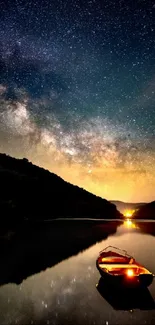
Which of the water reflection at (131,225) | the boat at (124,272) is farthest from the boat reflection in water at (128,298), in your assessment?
the water reflection at (131,225)

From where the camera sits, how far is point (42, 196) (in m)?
153

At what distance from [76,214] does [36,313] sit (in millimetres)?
157370

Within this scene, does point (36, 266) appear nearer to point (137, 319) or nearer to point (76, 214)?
point (137, 319)

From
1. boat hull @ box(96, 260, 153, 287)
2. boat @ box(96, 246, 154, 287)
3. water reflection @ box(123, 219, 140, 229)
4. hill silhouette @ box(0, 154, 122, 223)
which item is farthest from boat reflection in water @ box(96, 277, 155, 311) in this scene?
hill silhouette @ box(0, 154, 122, 223)

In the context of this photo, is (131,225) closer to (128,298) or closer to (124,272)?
(124,272)

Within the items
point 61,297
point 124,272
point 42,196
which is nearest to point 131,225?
point 42,196

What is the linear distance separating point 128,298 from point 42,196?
458 ft

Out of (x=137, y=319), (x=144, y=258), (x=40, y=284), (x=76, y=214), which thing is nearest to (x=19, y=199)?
(x=76, y=214)

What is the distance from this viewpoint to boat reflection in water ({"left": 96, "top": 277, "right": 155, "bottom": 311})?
45.9ft

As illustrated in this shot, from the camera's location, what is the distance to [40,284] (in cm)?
1966

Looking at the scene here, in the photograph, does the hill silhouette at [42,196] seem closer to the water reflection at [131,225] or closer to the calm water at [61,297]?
the water reflection at [131,225]

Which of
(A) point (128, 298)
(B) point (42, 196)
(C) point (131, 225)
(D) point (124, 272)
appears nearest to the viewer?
(A) point (128, 298)

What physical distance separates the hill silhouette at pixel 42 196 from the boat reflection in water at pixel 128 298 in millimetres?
85833

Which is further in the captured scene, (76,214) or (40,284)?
(76,214)
